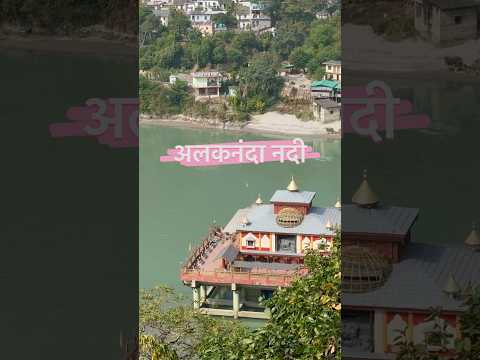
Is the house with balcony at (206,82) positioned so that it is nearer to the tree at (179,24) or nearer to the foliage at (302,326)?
the tree at (179,24)

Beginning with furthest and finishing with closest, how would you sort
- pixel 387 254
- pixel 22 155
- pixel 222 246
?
pixel 222 246 → pixel 22 155 → pixel 387 254

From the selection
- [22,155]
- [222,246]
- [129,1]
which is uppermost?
[129,1]

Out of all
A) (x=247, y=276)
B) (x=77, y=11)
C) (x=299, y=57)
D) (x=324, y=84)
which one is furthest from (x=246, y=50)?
(x=77, y=11)

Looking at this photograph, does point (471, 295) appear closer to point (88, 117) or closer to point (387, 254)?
point (387, 254)

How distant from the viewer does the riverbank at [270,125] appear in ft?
37.8

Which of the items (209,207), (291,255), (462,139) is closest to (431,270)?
(462,139)

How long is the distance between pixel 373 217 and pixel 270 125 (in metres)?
9.23

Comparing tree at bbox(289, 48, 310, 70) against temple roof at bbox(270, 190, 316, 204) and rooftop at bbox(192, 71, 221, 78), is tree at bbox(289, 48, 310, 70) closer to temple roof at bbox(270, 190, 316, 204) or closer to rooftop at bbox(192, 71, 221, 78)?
rooftop at bbox(192, 71, 221, 78)

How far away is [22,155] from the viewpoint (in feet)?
8.84

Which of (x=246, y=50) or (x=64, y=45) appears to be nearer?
(x=64, y=45)

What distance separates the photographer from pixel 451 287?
217 centimetres

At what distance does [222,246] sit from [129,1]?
21.8 ft

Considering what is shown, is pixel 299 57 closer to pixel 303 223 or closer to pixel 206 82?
pixel 206 82

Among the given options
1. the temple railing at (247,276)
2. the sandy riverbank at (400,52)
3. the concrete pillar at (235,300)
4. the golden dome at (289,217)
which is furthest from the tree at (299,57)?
the sandy riverbank at (400,52)
